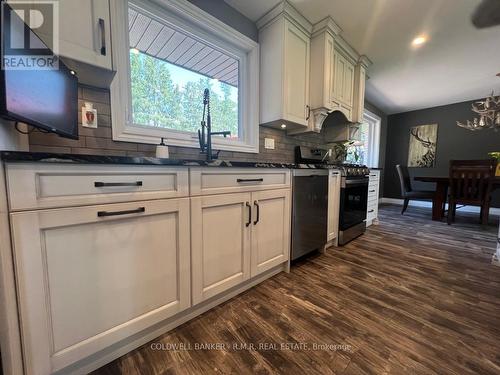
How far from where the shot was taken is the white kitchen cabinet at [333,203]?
2084 mm

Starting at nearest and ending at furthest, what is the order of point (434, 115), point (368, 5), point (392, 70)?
1. point (368, 5)
2. point (392, 70)
3. point (434, 115)

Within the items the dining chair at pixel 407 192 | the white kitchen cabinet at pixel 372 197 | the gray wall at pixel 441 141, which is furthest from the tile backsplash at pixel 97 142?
the gray wall at pixel 441 141

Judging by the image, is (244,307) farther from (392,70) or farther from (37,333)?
(392,70)

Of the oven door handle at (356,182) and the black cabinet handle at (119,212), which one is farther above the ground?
the oven door handle at (356,182)

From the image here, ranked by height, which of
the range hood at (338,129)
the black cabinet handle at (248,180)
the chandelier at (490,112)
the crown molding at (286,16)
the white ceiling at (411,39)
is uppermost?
the white ceiling at (411,39)

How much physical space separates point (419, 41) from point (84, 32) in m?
3.26

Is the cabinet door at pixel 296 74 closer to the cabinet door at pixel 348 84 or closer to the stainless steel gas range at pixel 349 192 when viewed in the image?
the stainless steel gas range at pixel 349 192

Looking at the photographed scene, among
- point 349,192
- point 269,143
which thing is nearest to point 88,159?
point 269,143

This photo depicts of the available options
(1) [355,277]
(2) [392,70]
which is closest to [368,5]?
(2) [392,70]

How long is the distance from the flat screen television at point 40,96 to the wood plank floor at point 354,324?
108 cm

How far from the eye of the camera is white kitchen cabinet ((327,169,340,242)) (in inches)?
82.0

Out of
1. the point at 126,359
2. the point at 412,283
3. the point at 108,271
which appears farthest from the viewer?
the point at 412,283

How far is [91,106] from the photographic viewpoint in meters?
1.21

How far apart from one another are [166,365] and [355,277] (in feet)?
4.74
